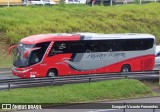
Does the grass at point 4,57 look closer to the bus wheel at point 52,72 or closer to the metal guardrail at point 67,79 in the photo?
the bus wheel at point 52,72

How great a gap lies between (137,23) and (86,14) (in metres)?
5.44

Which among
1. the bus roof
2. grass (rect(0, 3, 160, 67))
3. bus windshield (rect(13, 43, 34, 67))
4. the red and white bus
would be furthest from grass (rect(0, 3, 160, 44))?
the red and white bus

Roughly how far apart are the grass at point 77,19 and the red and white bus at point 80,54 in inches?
388

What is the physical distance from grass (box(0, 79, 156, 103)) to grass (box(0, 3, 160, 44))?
15.3 m

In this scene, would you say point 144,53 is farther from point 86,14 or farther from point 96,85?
point 86,14

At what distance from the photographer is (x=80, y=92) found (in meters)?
23.1

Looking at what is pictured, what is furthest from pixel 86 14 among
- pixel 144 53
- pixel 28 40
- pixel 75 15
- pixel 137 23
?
pixel 28 40

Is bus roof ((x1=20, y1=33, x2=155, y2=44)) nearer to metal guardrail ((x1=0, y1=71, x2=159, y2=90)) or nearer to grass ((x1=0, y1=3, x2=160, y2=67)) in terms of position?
metal guardrail ((x1=0, y1=71, x2=159, y2=90))

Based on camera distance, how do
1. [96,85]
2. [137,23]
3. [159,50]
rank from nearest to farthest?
[96,85] → [159,50] → [137,23]

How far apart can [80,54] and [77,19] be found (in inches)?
556

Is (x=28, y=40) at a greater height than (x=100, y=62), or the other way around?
(x=28, y=40)

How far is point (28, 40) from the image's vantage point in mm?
28312

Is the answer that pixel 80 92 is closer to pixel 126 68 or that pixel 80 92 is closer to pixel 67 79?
pixel 67 79

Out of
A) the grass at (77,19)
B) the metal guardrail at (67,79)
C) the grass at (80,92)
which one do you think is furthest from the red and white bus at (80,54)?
the grass at (77,19)
